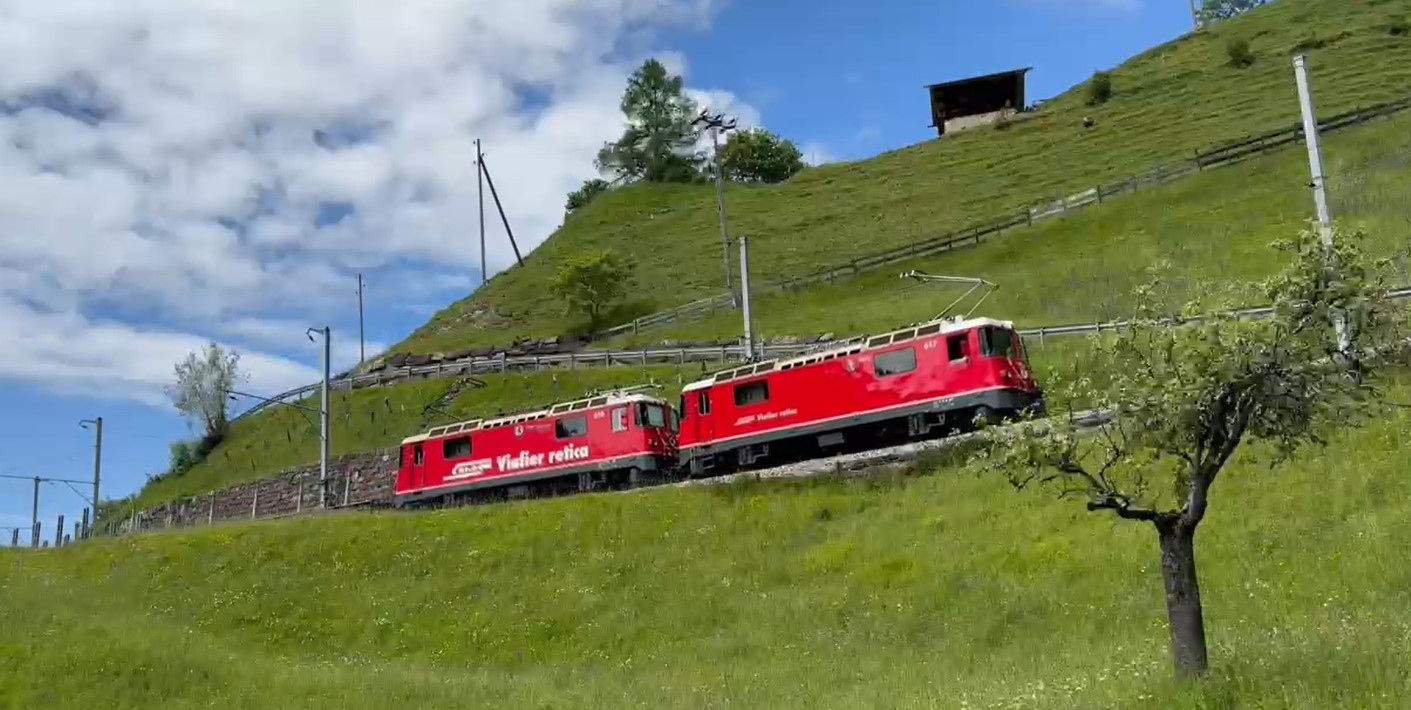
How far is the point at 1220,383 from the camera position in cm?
1091

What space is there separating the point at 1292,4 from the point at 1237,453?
4093 inches

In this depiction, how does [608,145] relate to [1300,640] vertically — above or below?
above

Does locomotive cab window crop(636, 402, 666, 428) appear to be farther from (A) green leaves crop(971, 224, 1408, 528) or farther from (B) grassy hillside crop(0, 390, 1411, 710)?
(A) green leaves crop(971, 224, 1408, 528)

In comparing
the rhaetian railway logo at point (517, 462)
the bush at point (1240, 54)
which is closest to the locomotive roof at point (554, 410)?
the rhaetian railway logo at point (517, 462)

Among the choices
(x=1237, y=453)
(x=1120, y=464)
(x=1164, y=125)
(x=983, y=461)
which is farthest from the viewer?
(x=1164, y=125)

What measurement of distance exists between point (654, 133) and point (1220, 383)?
110 metres

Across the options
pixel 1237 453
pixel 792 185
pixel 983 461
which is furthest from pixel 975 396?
pixel 792 185

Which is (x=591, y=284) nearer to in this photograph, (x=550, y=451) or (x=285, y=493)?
(x=285, y=493)

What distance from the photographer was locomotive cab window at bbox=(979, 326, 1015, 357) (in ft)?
97.9

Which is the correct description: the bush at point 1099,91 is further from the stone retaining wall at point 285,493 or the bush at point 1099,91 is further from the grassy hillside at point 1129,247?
the stone retaining wall at point 285,493

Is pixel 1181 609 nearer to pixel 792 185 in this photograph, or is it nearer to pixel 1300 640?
pixel 1300 640

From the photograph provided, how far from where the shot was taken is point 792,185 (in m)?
99.8

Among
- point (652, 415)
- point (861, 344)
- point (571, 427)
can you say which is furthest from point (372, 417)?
point (861, 344)

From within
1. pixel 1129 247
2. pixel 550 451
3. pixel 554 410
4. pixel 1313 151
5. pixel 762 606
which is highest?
pixel 1129 247
